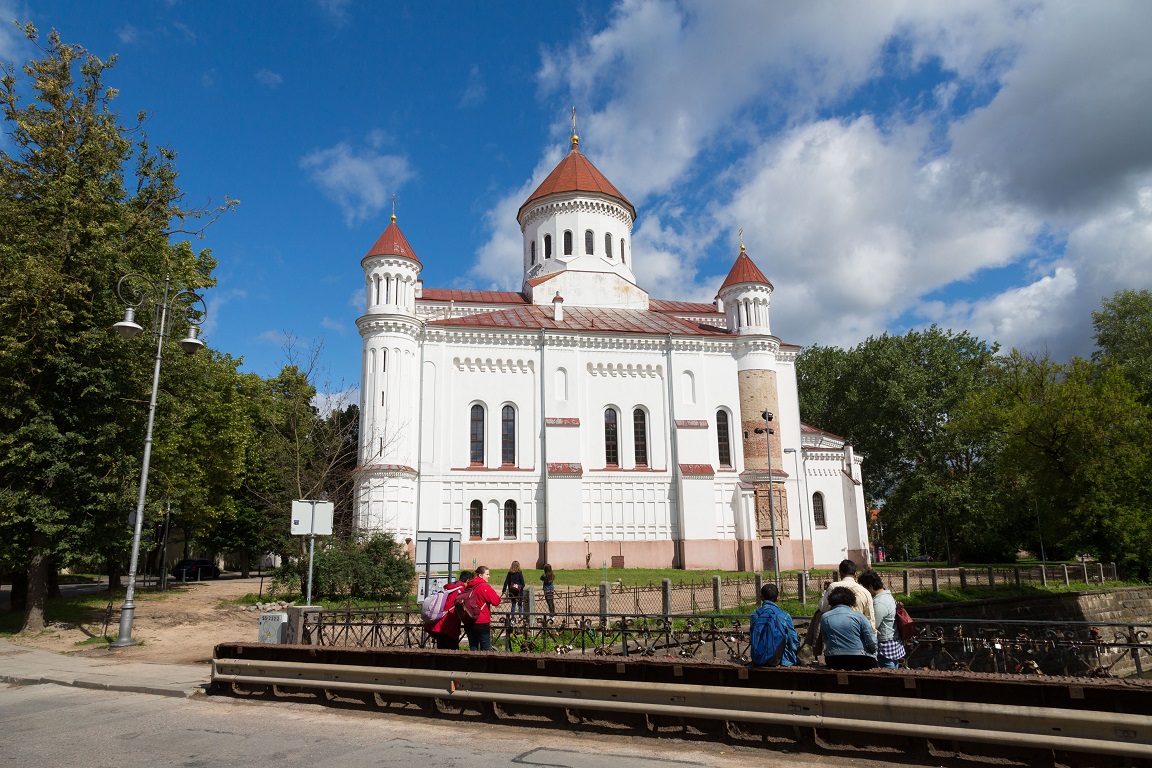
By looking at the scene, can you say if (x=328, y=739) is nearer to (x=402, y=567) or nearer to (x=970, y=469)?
(x=402, y=567)

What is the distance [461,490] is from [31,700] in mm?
25682

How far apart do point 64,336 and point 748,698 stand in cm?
1883

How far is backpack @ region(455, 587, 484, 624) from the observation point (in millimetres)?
9773

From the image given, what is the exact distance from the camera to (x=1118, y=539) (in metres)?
30.6

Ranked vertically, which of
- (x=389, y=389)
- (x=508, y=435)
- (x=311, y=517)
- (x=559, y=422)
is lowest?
(x=311, y=517)

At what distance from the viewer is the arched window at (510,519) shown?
36.0 m

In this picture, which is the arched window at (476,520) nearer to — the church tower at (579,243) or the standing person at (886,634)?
the church tower at (579,243)

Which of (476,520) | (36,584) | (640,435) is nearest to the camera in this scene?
(36,584)

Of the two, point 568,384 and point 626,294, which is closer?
point 568,384

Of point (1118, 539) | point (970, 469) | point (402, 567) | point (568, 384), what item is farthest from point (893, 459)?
point (402, 567)

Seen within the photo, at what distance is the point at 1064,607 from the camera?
95.1 feet

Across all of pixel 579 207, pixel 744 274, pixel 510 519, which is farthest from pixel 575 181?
pixel 510 519

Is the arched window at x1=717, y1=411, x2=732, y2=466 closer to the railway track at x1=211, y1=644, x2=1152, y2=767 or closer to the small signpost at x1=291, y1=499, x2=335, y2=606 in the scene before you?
the small signpost at x1=291, y1=499, x2=335, y2=606

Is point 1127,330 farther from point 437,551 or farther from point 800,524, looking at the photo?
point 437,551
